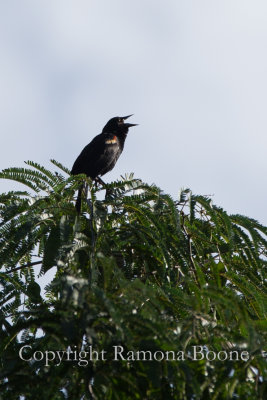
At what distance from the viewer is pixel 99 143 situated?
303 inches

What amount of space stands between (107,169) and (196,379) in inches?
213

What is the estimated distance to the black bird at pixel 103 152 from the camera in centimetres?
735

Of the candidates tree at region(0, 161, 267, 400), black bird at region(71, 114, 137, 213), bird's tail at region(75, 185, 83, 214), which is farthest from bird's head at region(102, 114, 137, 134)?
bird's tail at region(75, 185, 83, 214)

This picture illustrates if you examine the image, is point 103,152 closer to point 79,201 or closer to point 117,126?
point 117,126

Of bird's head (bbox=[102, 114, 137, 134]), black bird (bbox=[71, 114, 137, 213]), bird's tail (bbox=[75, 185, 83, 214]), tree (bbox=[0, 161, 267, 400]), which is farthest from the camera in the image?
bird's head (bbox=[102, 114, 137, 134])

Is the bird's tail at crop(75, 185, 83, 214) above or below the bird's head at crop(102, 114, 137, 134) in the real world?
below

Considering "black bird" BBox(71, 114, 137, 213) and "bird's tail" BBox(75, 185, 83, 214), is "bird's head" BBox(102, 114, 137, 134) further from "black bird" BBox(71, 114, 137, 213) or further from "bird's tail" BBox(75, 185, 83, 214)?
"bird's tail" BBox(75, 185, 83, 214)

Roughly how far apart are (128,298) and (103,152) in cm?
520

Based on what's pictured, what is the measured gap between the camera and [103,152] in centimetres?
752

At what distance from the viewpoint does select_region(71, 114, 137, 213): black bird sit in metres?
7.35

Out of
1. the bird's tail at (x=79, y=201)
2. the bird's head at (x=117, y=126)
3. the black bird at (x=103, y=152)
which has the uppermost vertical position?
the bird's head at (x=117, y=126)

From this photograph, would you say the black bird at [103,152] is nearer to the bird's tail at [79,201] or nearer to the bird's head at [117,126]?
the bird's head at [117,126]

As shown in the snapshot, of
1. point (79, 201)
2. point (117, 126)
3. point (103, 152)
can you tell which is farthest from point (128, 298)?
point (117, 126)

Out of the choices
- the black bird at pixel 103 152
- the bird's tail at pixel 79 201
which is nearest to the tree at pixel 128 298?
the bird's tail at pixel 79 201
